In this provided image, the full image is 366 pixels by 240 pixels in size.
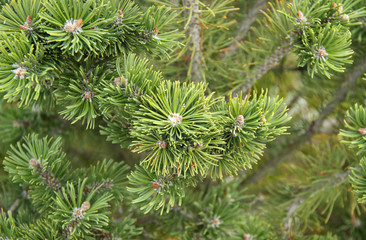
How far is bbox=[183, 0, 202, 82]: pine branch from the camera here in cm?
67

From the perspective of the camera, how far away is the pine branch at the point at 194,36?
67 centimetres

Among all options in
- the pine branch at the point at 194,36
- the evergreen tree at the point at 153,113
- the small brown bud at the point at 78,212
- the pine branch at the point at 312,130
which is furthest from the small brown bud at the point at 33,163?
the pine branch at the point at 312,130

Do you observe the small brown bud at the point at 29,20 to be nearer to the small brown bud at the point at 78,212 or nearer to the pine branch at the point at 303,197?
the small brown bud at the point at 78,212

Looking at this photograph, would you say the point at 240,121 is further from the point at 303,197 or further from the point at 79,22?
the point at 303,197

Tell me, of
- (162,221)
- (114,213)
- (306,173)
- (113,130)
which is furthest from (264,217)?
(113,130)

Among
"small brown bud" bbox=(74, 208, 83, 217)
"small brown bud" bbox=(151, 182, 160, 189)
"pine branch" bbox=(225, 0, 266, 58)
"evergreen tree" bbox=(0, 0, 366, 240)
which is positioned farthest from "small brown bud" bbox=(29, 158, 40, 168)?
"pine branch" bbox=(225, 0, 266, 58)

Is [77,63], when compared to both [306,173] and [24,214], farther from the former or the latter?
[306,173]

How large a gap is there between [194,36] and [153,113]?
313 mm

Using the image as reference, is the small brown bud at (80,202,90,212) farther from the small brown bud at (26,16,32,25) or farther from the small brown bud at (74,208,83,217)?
the small brown bud at (26,16,32,25)

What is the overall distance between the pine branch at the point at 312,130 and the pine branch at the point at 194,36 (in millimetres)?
383

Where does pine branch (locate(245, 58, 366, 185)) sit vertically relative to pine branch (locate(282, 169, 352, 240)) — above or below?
above

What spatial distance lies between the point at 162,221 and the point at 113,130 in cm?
31

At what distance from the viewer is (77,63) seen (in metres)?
0.56

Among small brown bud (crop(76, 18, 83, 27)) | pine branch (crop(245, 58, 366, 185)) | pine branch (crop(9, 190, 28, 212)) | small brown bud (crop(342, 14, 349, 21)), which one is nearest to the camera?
small brown bud (crop(76, 18, 83, 27))
